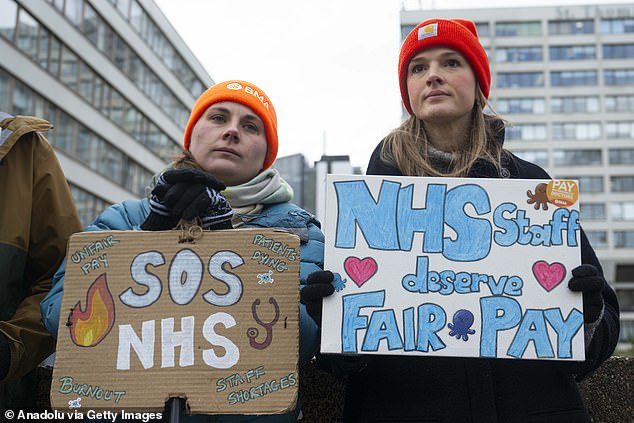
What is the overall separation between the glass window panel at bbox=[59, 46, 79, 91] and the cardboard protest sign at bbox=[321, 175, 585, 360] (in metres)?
26.3

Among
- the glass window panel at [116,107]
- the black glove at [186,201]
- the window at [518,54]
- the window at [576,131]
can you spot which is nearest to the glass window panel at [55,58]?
the glass window panel at [116,107]

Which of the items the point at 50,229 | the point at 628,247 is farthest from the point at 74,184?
the point at 628,247

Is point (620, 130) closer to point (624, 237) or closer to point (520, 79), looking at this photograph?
point (624, 237)

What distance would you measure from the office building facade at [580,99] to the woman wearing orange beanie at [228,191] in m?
50.6

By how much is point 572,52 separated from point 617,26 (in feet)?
12.6

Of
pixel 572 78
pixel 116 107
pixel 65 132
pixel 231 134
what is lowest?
pixel 231 134

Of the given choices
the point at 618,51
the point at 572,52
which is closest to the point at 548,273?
the point at 572,52

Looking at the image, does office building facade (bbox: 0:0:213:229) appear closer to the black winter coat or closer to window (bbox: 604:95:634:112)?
the black winter coat

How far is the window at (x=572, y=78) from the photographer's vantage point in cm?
5262

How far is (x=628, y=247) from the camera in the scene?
5006cm

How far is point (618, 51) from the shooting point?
52.4 metres

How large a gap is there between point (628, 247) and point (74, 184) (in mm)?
40241

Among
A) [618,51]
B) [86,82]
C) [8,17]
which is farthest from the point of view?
[618,51]

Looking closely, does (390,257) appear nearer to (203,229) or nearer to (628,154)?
(203,229)
